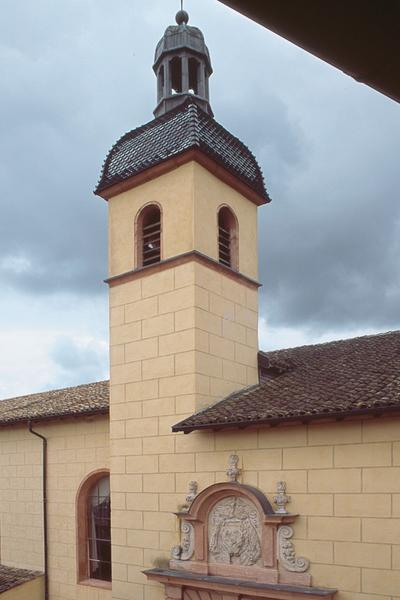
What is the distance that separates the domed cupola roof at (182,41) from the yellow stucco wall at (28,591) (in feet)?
43.2

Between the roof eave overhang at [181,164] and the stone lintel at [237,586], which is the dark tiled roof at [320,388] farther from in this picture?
the roof eave overhang at [181,164]

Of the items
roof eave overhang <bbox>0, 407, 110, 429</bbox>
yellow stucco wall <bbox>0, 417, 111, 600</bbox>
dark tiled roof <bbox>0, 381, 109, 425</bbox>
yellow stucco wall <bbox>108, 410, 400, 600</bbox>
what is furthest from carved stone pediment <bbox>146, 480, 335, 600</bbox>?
dark tiled roof <bbox>0, 381, 109, 425</bbox>

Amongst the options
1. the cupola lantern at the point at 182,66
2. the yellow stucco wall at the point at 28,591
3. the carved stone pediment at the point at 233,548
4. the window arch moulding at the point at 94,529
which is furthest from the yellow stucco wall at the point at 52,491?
the cupola lantern at the point at 182,66

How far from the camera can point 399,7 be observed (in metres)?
1.43

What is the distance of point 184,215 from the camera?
39.8 ft

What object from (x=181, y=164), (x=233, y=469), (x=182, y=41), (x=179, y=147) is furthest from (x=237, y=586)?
(x=182, y=41)

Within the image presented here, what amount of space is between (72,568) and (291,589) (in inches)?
265

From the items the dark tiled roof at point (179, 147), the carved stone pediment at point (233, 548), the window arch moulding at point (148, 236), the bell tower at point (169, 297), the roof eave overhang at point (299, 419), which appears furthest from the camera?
the window arch moulding at point (148, 236)

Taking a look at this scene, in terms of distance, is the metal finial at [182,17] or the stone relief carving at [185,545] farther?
the metal finial at [182,17]

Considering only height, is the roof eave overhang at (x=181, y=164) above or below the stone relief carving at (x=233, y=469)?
above

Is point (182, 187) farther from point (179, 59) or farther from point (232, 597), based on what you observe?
point (232, 597)

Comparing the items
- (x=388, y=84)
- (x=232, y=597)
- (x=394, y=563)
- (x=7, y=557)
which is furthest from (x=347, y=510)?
(x=7, y=557)

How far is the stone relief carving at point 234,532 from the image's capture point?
1001cm

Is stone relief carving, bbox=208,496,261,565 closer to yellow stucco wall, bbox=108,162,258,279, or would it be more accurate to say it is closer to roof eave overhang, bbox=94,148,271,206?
yellow stucco wall, bbox=108,162,258,279
